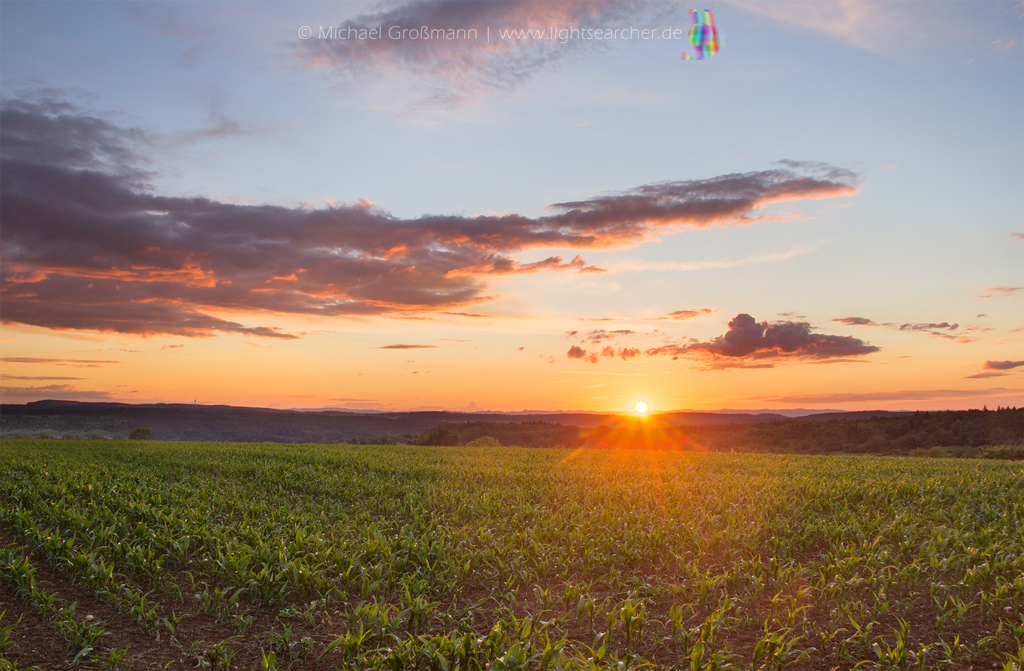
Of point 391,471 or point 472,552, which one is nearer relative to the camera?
point 472,552

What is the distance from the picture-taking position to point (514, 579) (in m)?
8.02

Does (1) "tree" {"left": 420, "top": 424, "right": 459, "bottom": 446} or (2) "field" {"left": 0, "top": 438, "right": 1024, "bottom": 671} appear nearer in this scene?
(2) "field" {"left": 0, "top": 438, "right": 1024, "bottom": 671}

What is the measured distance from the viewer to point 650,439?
45.7 m

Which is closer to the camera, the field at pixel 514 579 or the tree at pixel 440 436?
the field at pixel 514 579

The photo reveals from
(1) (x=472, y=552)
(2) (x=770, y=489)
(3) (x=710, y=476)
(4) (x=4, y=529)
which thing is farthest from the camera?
(3) (x=710, y=476)

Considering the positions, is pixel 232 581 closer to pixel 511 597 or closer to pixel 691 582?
pixel 511 597

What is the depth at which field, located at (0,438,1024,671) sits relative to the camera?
242 inches

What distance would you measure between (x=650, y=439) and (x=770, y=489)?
106 feet

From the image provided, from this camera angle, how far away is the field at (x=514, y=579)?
6.16 metres

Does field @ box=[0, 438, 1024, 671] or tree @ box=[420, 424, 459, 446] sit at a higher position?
field @ box=[0, 438, 1024, 671]

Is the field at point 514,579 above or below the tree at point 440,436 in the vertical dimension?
above

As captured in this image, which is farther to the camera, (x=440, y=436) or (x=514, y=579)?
(x=440, y=436)

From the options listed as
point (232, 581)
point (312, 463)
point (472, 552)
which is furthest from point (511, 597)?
point (312, 463)

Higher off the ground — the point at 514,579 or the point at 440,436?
the point at 514,579
